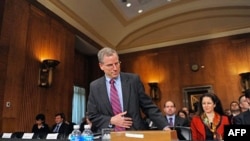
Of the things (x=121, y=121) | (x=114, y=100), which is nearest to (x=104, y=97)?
(x=114, y=100)

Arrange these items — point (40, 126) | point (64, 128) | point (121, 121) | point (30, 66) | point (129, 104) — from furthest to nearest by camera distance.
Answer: point (30, 66), point (64, 128), point (40, 126), point (129, 104), point (121, 121)

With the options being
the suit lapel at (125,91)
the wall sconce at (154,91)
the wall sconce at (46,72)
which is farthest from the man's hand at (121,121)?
the wall sconce at (154,91)

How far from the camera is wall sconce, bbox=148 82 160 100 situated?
803 centimetres

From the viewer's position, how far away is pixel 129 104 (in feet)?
5.70

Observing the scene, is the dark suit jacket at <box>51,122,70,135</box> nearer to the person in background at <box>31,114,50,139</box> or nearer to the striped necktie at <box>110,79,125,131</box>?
the person in background at <box>31,114,50,139</box>

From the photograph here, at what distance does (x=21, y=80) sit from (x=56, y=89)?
1122 millimetres

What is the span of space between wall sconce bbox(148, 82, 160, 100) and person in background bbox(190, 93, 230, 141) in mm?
5214

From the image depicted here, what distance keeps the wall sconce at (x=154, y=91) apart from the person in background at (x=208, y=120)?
5.21 meters

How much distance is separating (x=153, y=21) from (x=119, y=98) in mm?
6933

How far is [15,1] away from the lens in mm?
5016

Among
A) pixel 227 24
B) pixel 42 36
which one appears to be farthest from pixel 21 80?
pixel 227 24

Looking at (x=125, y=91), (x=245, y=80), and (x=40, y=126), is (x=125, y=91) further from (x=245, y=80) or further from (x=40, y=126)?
(x=245, y=80)

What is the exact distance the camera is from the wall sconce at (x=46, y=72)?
550 centimetres

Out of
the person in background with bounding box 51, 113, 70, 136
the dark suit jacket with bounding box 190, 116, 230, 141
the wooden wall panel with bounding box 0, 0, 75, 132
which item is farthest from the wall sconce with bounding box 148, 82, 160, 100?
the dark suit jacket with bounding box 190, 116, 230, 141
